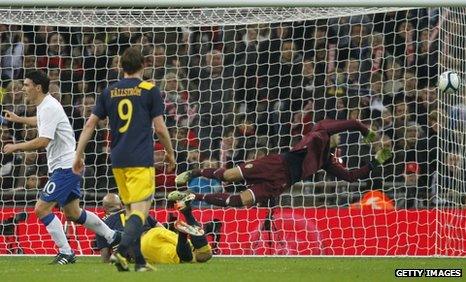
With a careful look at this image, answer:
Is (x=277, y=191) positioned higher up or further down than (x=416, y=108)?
further down

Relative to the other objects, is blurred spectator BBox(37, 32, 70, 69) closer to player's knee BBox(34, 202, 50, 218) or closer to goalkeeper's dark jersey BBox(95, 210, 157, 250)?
goalkeeper's dark jersey BBox(95, 210, 157, 250)

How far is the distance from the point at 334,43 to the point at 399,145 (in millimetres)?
1849

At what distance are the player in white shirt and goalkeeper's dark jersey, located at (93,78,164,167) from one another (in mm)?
1901

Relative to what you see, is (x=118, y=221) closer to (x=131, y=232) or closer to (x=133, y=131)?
(x=133, y=131)

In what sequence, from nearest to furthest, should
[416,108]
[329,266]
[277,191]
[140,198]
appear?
[140,198] < [329,266] < [277,191] < [416,108]

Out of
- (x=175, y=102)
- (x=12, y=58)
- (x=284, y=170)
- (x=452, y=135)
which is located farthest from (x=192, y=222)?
(x=12, y=58)

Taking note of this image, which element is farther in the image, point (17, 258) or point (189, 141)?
point (189, 141)

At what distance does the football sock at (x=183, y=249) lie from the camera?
39.7 feet

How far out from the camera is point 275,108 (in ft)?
54.2

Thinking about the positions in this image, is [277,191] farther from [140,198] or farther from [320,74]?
[140,198]

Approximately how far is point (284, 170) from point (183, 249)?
3.02 meters

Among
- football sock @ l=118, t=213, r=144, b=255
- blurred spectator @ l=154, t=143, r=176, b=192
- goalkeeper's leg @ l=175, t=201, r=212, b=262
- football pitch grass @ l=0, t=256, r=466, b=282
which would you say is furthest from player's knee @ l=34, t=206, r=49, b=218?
blurred spectator @ l=154, t=143, r=176, b=192

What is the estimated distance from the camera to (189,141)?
53.6ft

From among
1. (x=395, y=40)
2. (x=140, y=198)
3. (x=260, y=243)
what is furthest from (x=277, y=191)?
(x=140, y=198)
